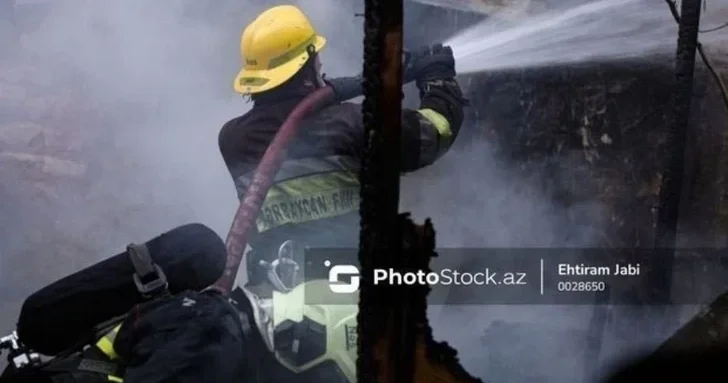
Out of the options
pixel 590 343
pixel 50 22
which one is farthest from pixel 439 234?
pixel 50 22

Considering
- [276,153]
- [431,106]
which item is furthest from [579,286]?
[276,153]

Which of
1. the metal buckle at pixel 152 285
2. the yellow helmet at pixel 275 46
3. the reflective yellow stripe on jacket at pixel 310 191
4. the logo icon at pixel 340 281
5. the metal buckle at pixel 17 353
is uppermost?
the yellow helmet at pixel 275 46

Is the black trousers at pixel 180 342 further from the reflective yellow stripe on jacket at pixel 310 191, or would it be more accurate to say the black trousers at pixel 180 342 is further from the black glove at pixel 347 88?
the black glove at pixel 347 88

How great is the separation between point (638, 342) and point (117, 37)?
5.94ft

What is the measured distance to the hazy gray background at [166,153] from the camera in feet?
9.42

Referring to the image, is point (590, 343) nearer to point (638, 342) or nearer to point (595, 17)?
point (638, 342)

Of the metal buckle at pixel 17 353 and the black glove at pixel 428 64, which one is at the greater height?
the black glove at pixel 428 64

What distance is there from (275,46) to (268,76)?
0.09m

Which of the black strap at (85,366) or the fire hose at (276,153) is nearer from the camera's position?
the black strap at (85,366)

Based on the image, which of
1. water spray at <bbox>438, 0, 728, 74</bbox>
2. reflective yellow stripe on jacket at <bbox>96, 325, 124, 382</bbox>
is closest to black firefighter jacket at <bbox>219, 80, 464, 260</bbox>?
water spray at <bbox>438, 0, 728, 74</bbox>

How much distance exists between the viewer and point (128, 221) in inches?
116

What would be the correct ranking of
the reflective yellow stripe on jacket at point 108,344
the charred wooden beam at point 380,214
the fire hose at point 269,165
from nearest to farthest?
the charred wooden beam at point 380,214 < the reflective yellow stripe on jacket at point 108,344 < the fire hose at point 269,165

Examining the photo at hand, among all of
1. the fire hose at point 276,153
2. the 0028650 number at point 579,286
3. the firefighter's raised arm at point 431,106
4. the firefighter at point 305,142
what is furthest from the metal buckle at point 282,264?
the 0028650 number at point 579,286

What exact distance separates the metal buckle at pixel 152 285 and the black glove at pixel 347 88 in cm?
76
